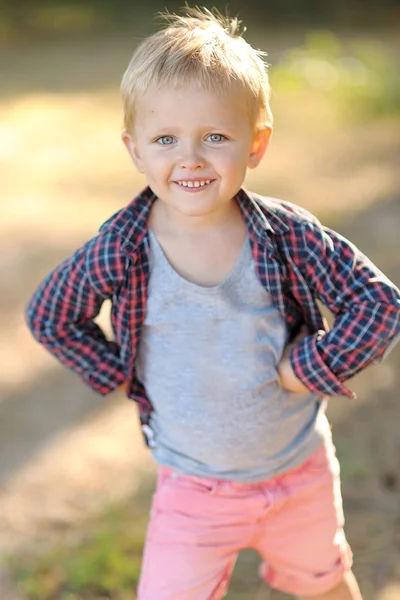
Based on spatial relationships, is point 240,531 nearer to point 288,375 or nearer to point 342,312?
point 288,375

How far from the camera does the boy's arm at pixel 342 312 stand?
151 centimetres

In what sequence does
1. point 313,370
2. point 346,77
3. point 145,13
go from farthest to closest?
point 145,13, point 346,77, point 313,370

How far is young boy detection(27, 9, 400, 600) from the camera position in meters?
1.48

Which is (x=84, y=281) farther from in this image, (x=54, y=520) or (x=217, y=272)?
(x=54, y=520)

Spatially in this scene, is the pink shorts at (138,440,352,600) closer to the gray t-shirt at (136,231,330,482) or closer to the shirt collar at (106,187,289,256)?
the gray t-shirt at (136,231,330,482)

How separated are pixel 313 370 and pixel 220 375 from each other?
16cm

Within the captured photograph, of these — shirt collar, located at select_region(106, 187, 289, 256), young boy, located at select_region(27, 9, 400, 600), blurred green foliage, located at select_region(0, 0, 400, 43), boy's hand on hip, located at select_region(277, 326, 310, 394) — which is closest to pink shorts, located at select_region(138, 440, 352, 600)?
young boy, located at select_region(27, 9, 400, 600)

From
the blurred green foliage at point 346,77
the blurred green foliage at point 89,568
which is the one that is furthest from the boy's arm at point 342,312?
the blurred green foliage at point 346,77

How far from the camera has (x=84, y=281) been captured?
1572mm

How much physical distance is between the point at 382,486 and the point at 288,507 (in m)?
0.78

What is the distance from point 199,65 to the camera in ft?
4.65

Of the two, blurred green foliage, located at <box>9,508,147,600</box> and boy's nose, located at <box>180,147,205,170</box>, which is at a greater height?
boy's nose, located at <box>180,147,205,170</box>

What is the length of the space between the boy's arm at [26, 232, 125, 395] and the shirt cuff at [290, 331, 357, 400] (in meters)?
0.33

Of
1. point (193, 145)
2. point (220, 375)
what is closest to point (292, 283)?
point (220, 375)
